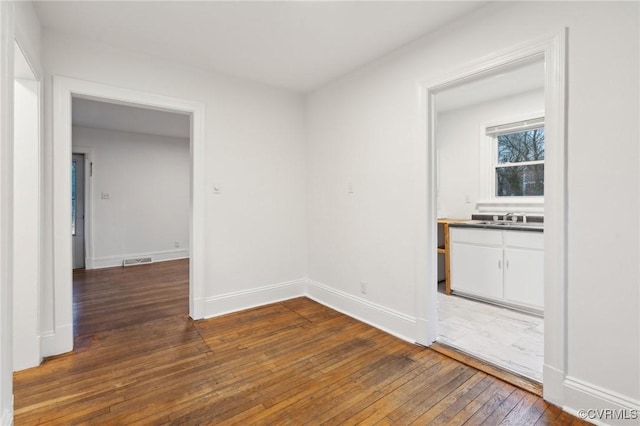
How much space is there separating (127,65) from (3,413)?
2615 millimetres

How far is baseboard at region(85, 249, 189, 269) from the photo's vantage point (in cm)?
561

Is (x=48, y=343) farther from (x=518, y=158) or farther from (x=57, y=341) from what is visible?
(x=518, y=158)

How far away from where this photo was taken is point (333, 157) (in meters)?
3.47

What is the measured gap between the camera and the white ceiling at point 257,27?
2.11 metres

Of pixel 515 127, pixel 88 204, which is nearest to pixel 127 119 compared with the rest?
pixel 88 204

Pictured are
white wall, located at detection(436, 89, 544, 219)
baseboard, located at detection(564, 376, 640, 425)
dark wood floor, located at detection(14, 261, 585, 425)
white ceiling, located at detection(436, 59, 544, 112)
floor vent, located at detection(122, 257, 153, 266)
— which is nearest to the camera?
baseboard, located at detection(564, 376, 640, 425)

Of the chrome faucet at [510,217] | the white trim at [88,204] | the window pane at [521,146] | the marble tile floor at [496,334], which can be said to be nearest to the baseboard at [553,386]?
the marble tile floor at [496,334]

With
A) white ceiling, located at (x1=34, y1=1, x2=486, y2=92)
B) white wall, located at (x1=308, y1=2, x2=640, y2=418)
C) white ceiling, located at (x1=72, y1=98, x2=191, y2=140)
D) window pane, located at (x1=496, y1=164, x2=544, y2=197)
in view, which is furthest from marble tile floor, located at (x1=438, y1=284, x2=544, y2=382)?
white ceiling, located at (x1=72, y1=98, x2=191, y2=140)

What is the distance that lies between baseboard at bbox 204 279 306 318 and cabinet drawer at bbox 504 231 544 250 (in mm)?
2412

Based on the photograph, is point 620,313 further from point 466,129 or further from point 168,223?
point 168,223

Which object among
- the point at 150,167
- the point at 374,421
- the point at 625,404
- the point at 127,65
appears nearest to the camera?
the point at 625,404

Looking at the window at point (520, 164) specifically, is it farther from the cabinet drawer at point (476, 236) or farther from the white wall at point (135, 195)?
the white wall at point (135, 195)

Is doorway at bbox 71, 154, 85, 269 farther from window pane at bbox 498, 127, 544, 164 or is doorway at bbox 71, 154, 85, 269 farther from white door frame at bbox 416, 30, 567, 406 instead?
window pane at bbox 498, 127, 544, 164

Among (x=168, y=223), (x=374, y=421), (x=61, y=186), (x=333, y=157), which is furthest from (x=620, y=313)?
(x=168, y=223)
